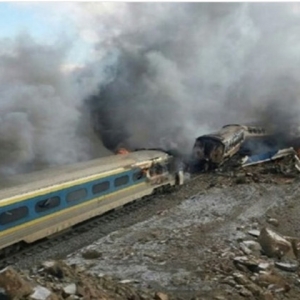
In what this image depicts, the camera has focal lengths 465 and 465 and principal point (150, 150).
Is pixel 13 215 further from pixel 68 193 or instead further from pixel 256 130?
pixel 256 130

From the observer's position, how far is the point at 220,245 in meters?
12.7

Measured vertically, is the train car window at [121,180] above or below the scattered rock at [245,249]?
above

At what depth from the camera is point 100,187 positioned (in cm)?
1480

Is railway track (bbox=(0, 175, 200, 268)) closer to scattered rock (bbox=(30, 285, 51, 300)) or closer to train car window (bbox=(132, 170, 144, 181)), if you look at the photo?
train car window (bbox=(132, 170, 144, 181))

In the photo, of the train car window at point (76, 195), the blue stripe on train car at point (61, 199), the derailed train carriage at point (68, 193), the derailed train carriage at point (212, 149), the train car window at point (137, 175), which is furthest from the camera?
the derailed train carriage at point (212, 149)

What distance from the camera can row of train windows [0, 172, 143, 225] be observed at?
11491mm

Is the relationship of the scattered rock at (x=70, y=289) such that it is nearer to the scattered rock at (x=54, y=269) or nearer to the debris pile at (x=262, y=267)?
the scattered rock at (x=54, y=269)

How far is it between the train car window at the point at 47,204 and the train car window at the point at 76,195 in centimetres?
47

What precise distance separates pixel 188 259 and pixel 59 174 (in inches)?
185

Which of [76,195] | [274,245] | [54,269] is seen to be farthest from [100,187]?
[274,245]

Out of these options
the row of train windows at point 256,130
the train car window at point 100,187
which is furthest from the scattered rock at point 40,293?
the row of train windows at point 256,130

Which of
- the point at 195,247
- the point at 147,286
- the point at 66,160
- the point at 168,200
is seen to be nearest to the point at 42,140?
the point at 66,160

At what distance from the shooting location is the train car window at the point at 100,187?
47.8 feet

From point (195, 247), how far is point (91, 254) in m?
2.80
